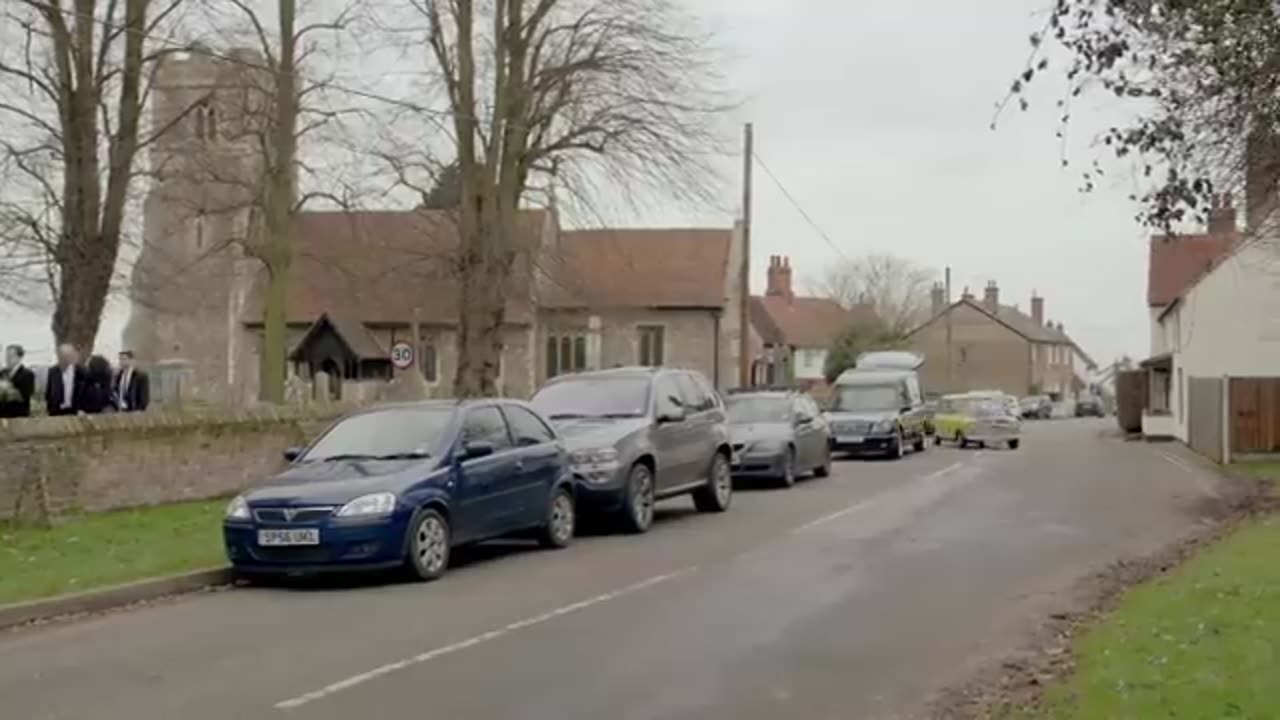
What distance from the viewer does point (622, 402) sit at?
1909 centimetres

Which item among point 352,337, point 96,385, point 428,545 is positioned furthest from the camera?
point 352,337

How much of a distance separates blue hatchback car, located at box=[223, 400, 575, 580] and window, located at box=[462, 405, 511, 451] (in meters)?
0.02

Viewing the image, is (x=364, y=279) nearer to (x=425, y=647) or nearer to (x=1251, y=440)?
(x=1251, y=440)

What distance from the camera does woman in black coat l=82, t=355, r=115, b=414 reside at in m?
20.7

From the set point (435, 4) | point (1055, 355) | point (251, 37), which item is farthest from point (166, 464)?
point (1055, 355)

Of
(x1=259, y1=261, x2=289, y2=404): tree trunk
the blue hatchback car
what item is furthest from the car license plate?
(x1=259, y1=261, x2=289, y2=404): tree trunk

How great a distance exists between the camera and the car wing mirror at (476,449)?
48.6ft

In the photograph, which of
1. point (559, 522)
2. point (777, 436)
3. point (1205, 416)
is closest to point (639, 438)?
point (559, 522)

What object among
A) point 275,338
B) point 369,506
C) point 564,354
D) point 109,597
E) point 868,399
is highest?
point 564,354

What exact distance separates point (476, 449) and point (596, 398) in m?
4.46

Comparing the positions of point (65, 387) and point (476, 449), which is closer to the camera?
point (476, 449)

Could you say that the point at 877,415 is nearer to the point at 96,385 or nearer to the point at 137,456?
the point at 96,385

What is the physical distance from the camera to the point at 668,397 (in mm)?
19391

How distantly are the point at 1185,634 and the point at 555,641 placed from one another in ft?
13.4
